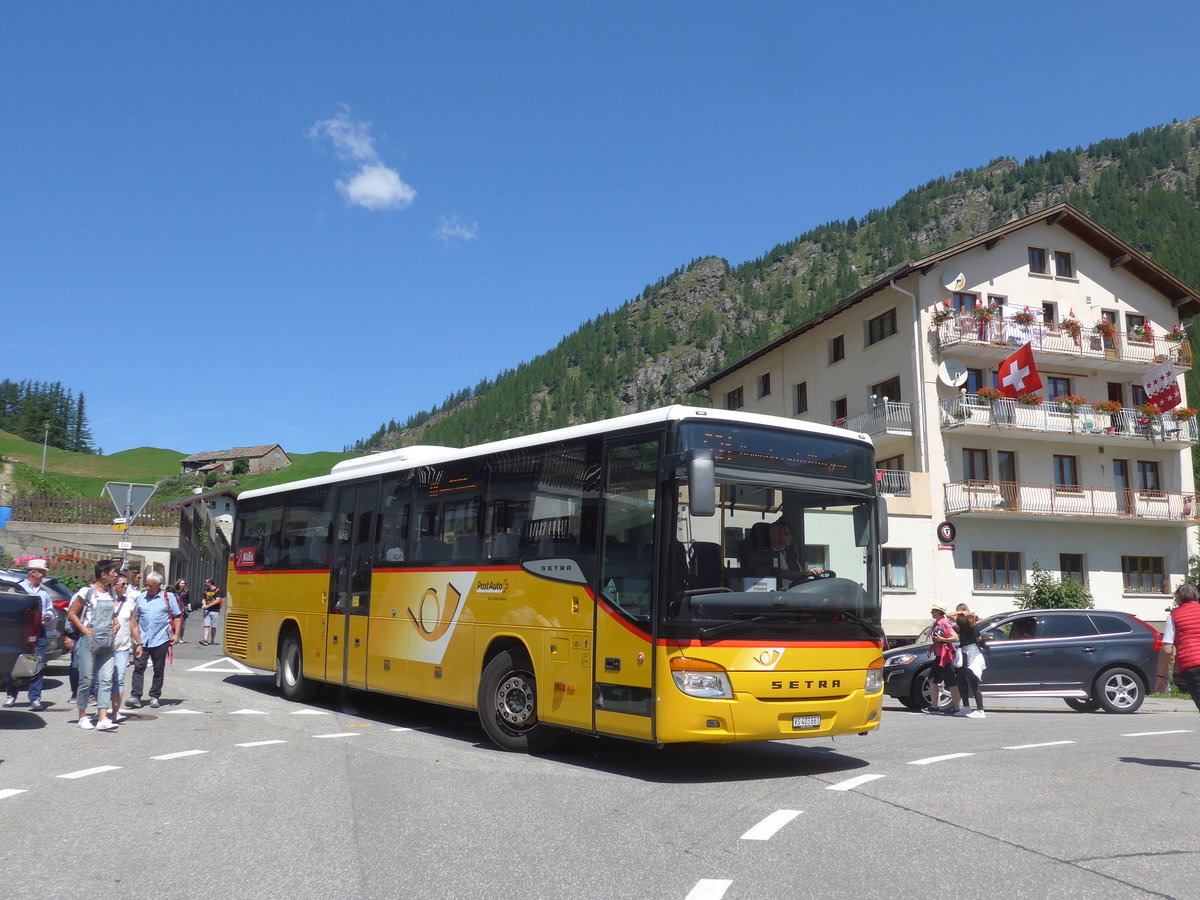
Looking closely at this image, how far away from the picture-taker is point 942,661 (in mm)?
15305

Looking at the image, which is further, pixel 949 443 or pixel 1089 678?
pixel 949 443

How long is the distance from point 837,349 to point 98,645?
33.4 m

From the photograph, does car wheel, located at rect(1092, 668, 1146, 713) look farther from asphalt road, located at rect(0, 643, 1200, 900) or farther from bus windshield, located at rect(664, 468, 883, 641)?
bus windshield, located at rect(664, 468, 883, 641)

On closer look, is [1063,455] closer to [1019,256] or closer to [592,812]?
[1019,256]

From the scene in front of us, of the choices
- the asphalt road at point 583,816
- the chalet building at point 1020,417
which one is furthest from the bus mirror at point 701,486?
the chalet building at point 1020,417

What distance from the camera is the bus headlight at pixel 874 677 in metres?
9.13

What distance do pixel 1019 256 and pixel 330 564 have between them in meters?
32.5

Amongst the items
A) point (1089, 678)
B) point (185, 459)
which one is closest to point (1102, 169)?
point (185, 459)

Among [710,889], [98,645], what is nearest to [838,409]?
[98,645]

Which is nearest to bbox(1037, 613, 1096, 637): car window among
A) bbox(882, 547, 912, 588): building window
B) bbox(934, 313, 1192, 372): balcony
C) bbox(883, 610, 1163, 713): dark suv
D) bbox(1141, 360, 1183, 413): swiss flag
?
bbox(883, 610, 1163, 713): dark suv

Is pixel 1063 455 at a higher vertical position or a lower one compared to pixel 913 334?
lower

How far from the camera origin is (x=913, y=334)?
35656mm

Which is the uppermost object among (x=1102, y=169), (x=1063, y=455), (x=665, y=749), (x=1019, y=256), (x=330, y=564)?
(x=1102, y=169)

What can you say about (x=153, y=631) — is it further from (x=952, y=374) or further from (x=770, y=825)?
(x=952, y=374)
